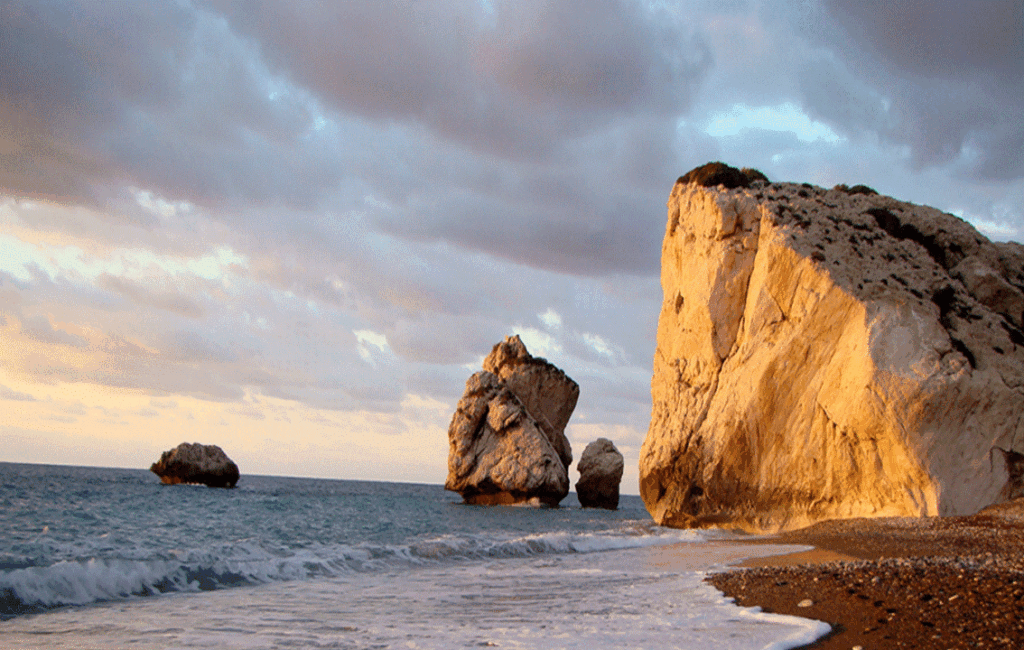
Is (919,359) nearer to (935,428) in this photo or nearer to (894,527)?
(935,428)

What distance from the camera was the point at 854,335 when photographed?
21250 mm

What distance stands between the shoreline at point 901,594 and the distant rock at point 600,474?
42610 millimetres

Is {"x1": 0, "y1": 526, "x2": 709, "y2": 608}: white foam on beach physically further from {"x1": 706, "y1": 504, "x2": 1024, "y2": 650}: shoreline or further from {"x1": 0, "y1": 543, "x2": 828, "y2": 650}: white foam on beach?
{"x1": 706, "y1": 504, "x2": 1024, "y2": 650}: shoreline

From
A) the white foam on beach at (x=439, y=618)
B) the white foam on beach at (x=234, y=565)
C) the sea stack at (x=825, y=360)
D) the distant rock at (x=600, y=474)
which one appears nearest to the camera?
the white foam on beach at (x=439, y=618)

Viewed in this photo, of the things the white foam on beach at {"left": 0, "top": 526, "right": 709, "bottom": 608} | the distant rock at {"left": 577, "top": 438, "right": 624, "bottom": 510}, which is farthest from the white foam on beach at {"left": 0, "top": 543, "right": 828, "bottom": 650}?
the distant rock at {"left": 577, "top": 438, "right": 624, "bottom": 510}

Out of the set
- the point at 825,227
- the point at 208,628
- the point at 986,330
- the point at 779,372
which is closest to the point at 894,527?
the point at 779,372

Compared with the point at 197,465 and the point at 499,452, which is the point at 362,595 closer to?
the point at 499,452

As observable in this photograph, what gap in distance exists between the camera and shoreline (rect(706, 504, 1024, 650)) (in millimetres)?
5430

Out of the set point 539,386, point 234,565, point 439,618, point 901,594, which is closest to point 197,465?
point 539,386

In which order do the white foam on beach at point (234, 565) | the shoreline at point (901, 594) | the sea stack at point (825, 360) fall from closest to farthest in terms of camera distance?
the shoreline at point (901, 594), the white foam on beach at point (234, 565), the sea stack at point (825, 360)

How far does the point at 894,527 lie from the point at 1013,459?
17.8 feet

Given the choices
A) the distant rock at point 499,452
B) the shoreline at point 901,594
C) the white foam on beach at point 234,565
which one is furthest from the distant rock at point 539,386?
the shoreline at point 901,594

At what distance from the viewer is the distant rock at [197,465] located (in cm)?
5731

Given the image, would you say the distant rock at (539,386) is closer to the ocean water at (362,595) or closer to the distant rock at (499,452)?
the distant rock at (499,452)
